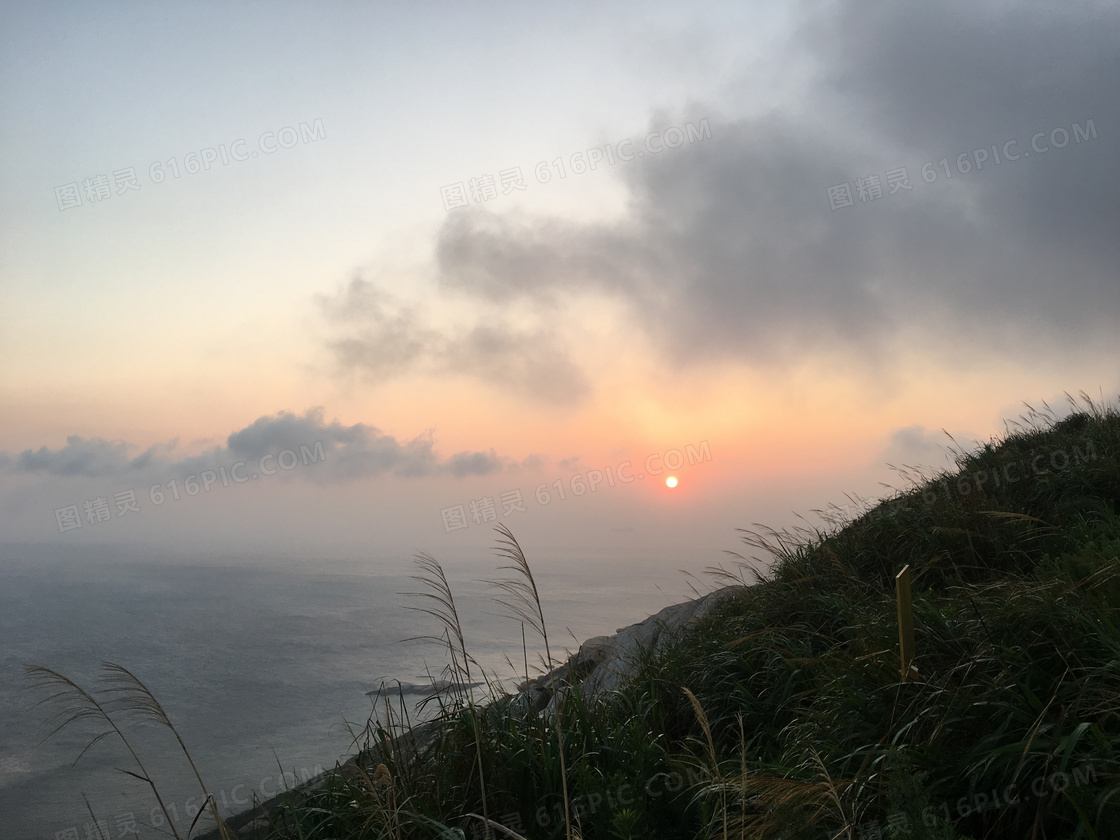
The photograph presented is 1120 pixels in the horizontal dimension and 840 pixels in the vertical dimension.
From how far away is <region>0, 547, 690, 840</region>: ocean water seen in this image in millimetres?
8445

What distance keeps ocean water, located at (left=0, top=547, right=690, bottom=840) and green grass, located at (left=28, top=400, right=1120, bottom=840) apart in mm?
529

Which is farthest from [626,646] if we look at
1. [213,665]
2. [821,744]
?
[213,665]

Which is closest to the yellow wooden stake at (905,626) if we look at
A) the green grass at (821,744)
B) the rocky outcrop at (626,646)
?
the green grass at (821,744)

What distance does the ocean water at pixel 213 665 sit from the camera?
27.7 ft

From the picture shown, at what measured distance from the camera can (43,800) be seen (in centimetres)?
1241

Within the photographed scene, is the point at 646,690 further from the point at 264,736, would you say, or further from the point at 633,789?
the point at 264,736

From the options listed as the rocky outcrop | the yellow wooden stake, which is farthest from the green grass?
the rocky outcrop

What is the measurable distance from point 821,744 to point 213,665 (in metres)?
27.3

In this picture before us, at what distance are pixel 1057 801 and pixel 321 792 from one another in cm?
348

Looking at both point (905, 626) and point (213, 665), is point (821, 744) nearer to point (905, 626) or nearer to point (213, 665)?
point (905, 626)

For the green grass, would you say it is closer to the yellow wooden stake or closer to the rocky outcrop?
the yellow wooden stake

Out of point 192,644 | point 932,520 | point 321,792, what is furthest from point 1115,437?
point 192,644

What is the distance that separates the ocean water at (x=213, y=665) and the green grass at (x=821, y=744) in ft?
1.74

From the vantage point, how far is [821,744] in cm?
309
